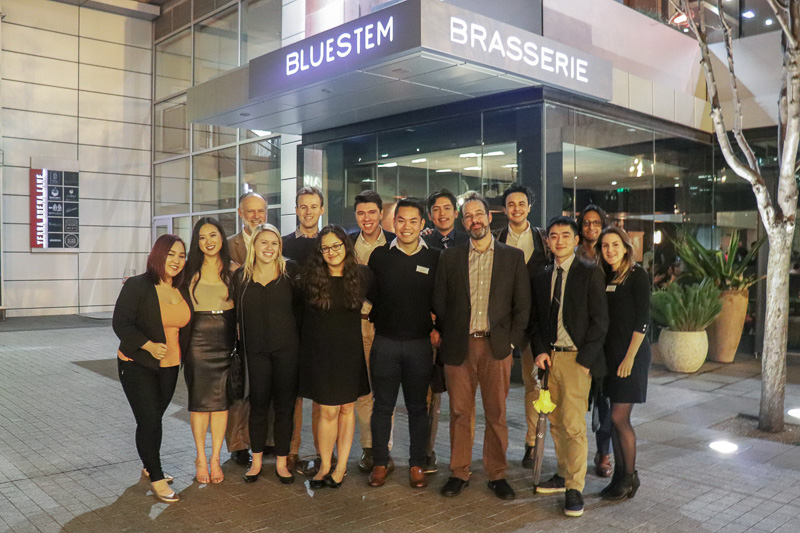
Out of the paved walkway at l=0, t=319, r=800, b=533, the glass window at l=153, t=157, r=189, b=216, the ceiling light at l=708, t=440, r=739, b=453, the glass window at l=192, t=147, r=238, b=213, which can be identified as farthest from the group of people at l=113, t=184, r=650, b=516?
the glass window at l=153, t=157, r=189, b=216

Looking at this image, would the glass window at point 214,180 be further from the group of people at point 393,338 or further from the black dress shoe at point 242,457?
the group of people at point 393,338

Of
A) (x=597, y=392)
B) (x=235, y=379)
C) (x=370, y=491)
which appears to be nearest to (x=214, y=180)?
(x=235, y=379)

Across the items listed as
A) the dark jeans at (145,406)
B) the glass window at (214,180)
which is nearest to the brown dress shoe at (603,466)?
the dark jeans at (145,406)

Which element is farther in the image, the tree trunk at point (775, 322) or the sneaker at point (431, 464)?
the tree trunk at point (775, 322)

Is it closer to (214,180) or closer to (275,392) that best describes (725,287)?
(275,392)

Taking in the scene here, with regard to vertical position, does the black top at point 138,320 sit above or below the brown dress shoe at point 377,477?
above

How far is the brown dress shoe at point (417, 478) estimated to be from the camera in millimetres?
4641

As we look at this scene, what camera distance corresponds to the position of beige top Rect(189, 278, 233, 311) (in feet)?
15.5

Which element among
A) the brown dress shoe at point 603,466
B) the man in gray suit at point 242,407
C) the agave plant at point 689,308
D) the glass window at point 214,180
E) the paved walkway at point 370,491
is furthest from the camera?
the glass window at point 214,180

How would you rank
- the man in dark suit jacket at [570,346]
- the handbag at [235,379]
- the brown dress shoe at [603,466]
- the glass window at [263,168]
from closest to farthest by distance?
the man in dark suit jacket at [570,346]
the handbag at [235,379]
the brown dress shoe at [603,466]
the glass window at [263,168]

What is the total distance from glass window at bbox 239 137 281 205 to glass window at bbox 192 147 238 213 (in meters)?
0.56

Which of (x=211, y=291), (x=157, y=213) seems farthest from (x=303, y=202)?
(x=157, y=213)

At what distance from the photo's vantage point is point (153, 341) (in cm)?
446

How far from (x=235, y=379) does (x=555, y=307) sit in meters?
2.24
